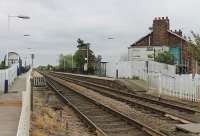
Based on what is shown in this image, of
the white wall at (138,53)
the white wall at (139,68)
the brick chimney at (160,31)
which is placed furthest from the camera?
the white wall at (138,53)

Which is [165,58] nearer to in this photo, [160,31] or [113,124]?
[160,31]

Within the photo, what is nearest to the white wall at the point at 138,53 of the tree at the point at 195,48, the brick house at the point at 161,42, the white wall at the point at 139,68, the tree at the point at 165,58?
the brick house at the point at 161,42

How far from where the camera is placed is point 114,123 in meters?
19.1

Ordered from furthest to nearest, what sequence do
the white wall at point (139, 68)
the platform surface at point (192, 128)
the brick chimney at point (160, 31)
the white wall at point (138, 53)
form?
the white wall at point (138, 53) < the brick chimney at point (160, 31) < the white wall at point (139, 68) < the platform surface at point (192, 128)

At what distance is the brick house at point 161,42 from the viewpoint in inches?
3460

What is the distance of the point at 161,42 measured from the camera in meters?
91.2

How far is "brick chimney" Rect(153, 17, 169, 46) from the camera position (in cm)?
8753

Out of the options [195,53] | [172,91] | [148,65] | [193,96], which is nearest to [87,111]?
[195,53]

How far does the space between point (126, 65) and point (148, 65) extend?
7358mm

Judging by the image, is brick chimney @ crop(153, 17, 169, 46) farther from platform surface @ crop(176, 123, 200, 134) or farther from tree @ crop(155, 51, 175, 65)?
platform surface @ crop(176, 123, 200, 134)

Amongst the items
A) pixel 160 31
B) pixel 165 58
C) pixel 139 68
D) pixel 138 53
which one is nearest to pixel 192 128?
pixel 139 68

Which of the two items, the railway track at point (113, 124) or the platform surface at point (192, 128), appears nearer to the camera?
the platform surface at point (192, 128)

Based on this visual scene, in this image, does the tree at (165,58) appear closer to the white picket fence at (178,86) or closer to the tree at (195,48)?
the white picket fence at (178,86)

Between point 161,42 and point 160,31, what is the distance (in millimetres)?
2521
